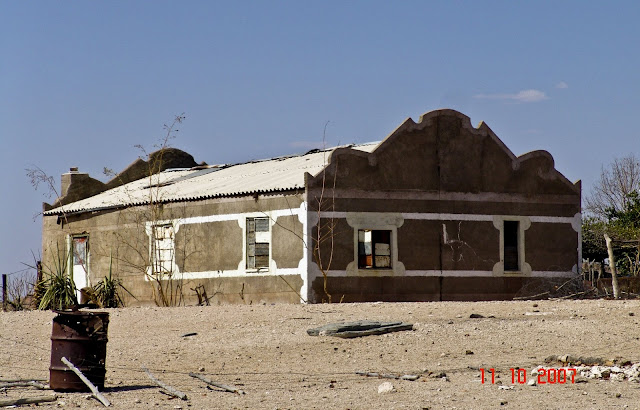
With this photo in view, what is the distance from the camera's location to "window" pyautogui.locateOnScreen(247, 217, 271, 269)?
27328 millimetres

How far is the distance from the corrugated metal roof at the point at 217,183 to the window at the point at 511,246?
14.9 ft

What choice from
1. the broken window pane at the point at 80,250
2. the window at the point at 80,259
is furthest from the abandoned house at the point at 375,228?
the broken window pane at the point at 80,250

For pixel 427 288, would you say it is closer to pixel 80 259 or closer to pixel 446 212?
pixel 446 212

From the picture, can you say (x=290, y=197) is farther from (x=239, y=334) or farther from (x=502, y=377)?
(x=502, y=377)

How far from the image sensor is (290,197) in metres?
26.5

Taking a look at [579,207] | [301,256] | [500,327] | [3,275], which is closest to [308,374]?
[500,327]

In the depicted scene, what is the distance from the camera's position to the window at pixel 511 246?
28.6 metres

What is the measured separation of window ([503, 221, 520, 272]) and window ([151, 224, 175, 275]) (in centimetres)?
968

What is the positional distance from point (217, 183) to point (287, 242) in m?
5.31

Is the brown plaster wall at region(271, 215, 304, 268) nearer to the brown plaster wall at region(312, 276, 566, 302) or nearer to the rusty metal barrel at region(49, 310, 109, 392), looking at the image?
the brown plaster wall at region(312, 276, 566, 302)

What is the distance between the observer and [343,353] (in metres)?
16.4

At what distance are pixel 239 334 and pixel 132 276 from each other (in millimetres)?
13406


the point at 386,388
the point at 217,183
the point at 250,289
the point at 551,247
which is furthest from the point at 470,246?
the point at 386,388

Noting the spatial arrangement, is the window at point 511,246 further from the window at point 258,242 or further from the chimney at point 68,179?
the chimney at point 68,179
